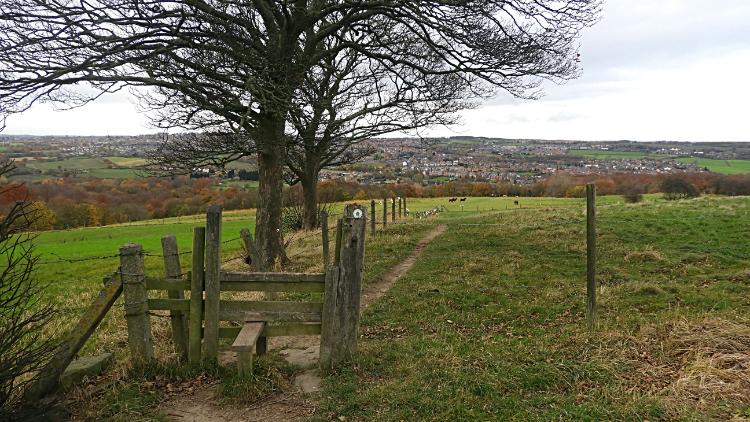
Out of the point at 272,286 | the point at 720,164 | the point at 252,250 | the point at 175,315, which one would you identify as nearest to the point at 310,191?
the point at 252,250

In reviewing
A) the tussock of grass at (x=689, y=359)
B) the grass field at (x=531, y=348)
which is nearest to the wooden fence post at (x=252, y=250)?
the grass field at (x=531, y=348)

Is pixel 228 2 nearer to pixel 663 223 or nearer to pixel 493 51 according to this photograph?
pixel 493 51

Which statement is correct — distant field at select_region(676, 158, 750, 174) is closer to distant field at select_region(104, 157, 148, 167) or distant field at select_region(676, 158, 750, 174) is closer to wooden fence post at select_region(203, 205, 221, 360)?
distant field at select_region(104, 157, 148, 167)

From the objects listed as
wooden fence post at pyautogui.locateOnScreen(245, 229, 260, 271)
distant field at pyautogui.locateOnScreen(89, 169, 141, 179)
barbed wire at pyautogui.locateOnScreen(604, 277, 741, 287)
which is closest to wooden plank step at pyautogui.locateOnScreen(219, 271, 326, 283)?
wooden fence post at pyautogui.locateOnScreen(245, 229, 260, 271)

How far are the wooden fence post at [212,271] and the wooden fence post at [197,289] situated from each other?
81 mm

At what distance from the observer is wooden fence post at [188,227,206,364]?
5.61 m

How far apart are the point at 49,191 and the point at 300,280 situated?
4622 cm

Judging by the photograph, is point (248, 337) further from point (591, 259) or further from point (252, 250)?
point (591, 259)

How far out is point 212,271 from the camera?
18.4 ft

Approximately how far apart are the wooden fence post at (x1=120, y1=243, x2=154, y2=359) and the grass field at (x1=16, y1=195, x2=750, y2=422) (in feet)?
0.88

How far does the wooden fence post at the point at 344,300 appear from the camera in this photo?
5797 millimetres

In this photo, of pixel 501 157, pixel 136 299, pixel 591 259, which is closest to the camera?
pixel 136 299

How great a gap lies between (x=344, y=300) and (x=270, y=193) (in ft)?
25.3

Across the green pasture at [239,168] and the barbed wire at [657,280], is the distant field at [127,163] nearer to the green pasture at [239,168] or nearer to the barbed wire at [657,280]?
the green pasture at [239,168]
